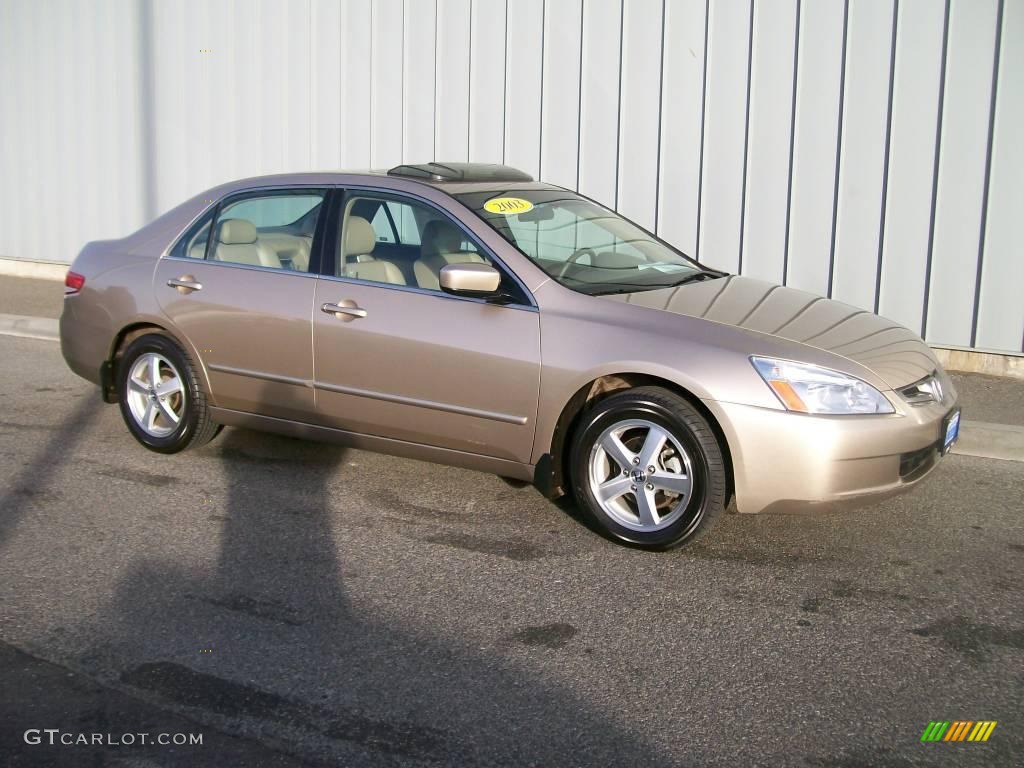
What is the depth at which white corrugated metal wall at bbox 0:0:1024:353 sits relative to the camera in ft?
27.3

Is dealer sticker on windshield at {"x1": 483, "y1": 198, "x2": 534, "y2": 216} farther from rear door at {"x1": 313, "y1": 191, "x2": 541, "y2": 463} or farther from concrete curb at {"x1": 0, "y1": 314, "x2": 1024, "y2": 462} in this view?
concrete curb at {"x1": 0, "y1": 314, "x2": 1024, "y2": 462}

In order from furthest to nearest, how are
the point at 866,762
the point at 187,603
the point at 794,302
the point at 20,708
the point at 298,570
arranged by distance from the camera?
the point at 794,302 → the point at 298,570 → the point at 187,603 → the point at 20,708 → the point at 866,762

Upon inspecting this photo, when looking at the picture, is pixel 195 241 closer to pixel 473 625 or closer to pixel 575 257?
pixel 575 257

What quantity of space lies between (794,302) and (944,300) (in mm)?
3531

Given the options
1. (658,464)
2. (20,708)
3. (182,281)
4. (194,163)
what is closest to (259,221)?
(182,281)

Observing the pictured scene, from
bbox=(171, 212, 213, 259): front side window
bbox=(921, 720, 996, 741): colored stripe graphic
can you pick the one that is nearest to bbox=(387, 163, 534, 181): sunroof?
bbox=(171, 212, 213, 259): front side window

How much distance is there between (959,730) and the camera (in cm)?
338

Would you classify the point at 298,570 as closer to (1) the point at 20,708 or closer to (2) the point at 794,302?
(1) the point at 20,708

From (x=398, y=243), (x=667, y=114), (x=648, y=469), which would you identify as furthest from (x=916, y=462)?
(x=667, y=114)

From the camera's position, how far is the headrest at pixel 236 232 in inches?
238

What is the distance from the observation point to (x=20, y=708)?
3514 mm

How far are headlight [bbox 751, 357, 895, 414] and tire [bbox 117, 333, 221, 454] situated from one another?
10.1ft

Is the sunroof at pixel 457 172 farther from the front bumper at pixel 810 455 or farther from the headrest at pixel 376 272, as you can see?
the front bumper at pixel 810 455

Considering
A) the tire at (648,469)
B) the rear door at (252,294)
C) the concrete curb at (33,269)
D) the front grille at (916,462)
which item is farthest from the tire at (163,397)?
the concrete curb at (33,269)
